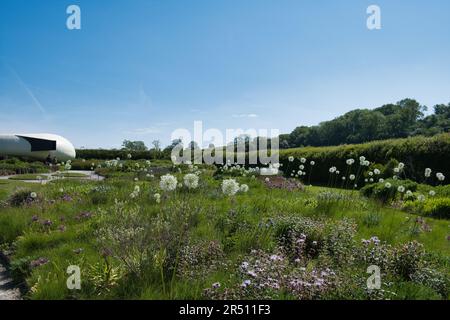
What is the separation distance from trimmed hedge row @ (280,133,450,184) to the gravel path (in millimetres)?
12560

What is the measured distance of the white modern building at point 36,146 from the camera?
39.2 meters

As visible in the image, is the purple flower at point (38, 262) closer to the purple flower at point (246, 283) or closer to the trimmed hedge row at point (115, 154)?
the purple flower at point (246, 283)

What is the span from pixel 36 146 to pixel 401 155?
133 feet

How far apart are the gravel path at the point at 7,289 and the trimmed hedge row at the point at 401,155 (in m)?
12.6

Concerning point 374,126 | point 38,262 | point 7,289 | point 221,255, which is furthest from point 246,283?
point 374,126

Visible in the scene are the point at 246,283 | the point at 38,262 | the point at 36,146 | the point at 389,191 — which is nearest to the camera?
the point at 246,283

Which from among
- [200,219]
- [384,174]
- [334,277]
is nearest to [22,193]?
[200,219]

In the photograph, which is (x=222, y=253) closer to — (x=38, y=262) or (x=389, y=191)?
(x=38, y=262)

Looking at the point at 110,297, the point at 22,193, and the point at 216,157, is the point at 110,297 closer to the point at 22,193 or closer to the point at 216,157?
the point at 22,193

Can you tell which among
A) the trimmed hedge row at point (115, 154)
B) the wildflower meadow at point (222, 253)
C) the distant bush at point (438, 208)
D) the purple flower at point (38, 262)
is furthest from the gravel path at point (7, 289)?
the trimmed hedge row at point (115, 154)

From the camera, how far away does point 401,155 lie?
13977 mm

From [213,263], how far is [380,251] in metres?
2.28

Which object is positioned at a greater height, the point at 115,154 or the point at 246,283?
the point at 115,154

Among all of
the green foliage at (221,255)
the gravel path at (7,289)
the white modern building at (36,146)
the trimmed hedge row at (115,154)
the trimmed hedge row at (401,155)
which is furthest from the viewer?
the white modern building at (36,146)
